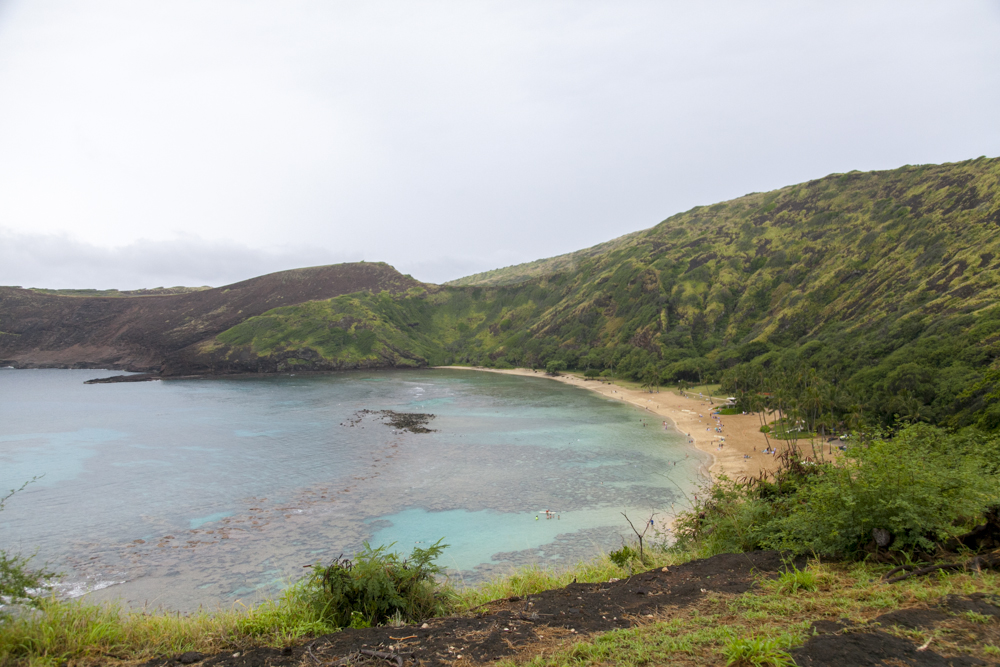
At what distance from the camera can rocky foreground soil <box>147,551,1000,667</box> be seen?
526cm

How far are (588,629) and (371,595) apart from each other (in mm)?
3966

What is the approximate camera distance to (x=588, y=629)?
695 centimetres

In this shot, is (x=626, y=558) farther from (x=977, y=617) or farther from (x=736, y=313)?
(x=736, y=313)

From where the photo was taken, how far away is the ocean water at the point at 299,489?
23312mm

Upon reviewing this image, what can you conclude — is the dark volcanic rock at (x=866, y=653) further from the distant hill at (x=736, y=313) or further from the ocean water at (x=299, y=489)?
the distant hill at (x=736, y=313)

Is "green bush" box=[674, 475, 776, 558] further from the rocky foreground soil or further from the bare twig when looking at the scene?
the bare twig

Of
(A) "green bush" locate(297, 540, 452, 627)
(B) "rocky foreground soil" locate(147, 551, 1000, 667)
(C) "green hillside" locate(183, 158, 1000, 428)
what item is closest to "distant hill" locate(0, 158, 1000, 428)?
(C) "green hillside" locate(183, 158, 1000, 428)

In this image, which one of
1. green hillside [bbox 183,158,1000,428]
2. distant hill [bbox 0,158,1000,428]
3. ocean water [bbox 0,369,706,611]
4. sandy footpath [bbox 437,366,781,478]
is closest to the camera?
ocean water [bbox 0,369,706,611]

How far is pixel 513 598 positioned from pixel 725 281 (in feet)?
448

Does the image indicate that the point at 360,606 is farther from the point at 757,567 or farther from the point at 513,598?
the point at 757,567

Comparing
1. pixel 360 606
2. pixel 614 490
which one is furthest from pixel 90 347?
pixel 360 606

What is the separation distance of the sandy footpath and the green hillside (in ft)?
23.7

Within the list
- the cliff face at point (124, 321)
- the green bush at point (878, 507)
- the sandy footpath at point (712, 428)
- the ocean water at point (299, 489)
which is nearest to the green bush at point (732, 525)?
the green bush at point (878, 507)

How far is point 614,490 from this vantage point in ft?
114
